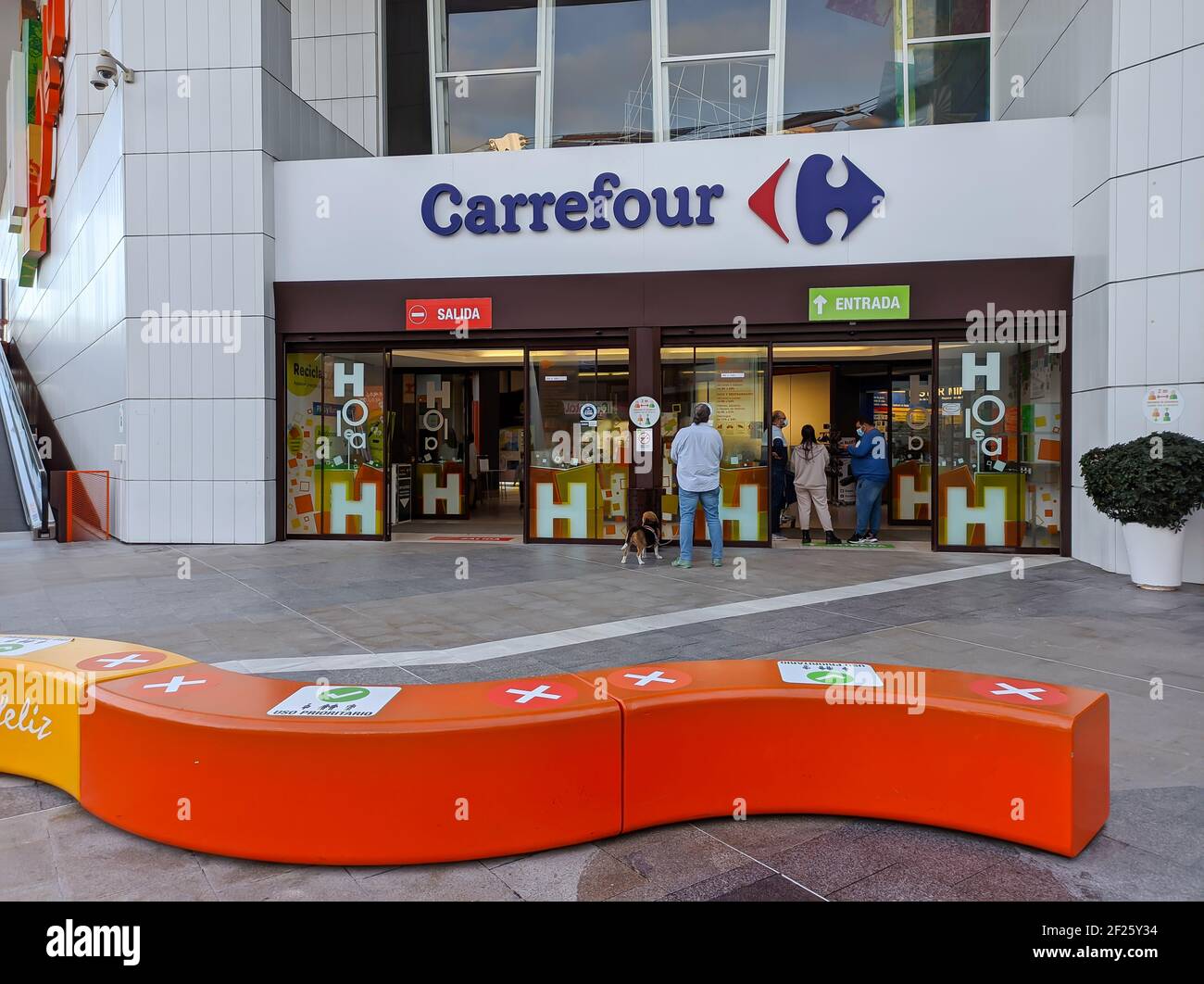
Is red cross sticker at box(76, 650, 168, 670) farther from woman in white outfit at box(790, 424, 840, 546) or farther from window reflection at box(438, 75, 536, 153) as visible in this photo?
window reflection at box(438, 75, 536, 153)

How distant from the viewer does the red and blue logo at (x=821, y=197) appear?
11.0 meters

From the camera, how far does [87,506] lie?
43.2ft

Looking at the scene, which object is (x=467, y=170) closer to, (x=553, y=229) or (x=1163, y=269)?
(x=553, y=229)

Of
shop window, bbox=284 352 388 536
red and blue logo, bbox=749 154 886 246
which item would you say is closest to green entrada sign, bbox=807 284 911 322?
red and blue logo, bbox=749 154 886 246

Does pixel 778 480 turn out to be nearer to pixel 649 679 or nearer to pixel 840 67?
pixel 840 67

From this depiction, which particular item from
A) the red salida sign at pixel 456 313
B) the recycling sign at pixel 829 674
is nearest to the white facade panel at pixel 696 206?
the red salida sign at pixel 456 313

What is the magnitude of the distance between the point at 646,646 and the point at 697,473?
13.0 feet

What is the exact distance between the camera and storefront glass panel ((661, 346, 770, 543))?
11.6 m

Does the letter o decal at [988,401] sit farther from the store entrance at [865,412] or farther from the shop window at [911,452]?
the shop window at [911,452]

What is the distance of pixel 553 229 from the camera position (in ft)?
38.1

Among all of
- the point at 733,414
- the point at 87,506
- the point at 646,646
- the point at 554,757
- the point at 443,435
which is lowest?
the point at 646,646

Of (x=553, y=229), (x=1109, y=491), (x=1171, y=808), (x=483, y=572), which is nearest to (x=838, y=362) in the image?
(x=553, y=229)

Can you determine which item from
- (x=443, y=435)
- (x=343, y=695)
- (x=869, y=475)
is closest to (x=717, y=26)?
(x=869, y=475)

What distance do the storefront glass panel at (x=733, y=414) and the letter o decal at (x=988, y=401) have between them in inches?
101
